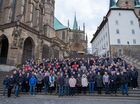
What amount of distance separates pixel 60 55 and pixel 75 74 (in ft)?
68.8

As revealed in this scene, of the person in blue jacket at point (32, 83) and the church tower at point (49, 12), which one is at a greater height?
the church tower at point (49, 12)

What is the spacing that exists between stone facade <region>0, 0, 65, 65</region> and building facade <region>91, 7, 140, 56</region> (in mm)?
12010

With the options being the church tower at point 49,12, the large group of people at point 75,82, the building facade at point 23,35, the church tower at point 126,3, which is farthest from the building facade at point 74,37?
the large group of people at point 75,82

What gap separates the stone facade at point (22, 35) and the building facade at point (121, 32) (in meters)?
12.0

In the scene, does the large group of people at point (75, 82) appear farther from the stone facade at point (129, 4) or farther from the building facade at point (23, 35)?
the stone facade at point (129, 4)

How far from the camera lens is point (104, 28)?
4641 centimetres

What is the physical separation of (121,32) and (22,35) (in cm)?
2359

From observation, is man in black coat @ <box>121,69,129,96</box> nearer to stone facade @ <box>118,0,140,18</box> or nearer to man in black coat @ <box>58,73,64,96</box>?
man in black coat @ <box>58,73,64,96</box>

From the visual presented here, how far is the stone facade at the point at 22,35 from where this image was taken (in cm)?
2533

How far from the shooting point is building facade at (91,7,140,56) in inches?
1620

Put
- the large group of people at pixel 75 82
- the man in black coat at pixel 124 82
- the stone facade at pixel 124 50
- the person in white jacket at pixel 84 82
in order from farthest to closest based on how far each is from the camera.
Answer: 1. the stone facade at pixel 124 50
2. the person in white jacket at pixel 84 82
3. the large group of people at pixel 75 82
4. the man in black coat at pixel 124 82

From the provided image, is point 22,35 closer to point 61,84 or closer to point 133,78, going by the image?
point 61,84

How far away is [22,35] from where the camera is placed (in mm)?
26344

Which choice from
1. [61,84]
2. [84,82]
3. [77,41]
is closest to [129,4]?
[77,41]
